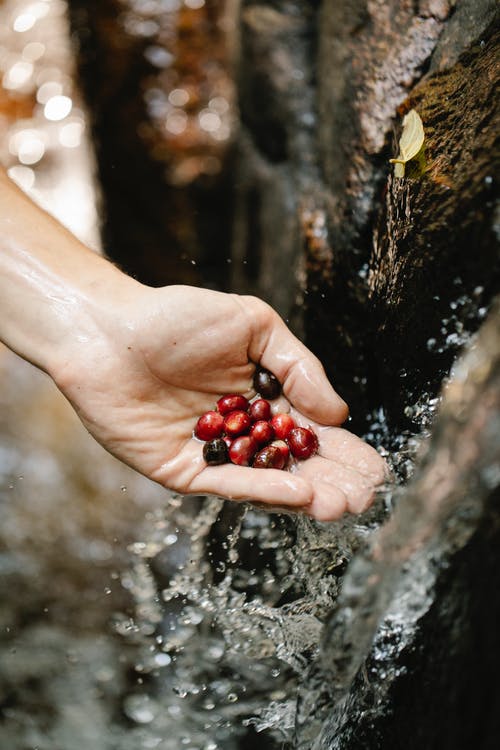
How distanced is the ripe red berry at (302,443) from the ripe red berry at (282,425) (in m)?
0.05

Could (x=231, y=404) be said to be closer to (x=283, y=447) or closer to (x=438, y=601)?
(x=283, y=447)

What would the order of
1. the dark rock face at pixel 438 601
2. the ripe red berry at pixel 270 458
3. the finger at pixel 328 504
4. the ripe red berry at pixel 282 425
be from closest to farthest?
A: the dark rock face at pixel 438 601
the finger at pixel 328 504
the ripe red berry at pixel 270 458
the ripe red berry at pixel 282 425

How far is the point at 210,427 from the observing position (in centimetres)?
224

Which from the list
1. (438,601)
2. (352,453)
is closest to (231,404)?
(352,453)

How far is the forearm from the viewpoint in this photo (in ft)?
7.50

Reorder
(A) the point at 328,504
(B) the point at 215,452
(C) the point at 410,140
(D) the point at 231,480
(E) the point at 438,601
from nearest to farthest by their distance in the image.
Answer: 1. (E) the point at 438,601
2. (A) the point at 328,504
3. (D) the point at 231,480
4. (B) the point at 215,452
5. (C) the point at 410,140

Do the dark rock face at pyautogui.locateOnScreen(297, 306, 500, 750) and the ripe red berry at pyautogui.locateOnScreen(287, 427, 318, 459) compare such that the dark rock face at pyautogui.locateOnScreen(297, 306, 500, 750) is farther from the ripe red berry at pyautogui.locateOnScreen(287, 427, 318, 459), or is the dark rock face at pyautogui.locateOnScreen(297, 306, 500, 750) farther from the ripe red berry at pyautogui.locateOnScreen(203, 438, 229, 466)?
the ripe red berry at pyautogui.locateOnScreen(203, 438, 229, 466)

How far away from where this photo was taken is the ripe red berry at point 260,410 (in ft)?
7.45

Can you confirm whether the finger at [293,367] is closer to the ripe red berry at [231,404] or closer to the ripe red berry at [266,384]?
the ripe red berry at [266,384]

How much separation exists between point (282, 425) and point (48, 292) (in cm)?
102

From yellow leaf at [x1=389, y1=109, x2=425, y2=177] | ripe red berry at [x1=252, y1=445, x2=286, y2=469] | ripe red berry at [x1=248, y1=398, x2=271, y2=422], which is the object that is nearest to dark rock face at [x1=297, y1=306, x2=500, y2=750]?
ripe red berry at [x1=252, y1=445, x2=286, y2=469]

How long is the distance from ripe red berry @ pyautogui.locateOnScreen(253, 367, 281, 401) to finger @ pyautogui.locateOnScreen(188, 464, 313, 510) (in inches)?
12.6

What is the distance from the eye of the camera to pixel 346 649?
1.78m

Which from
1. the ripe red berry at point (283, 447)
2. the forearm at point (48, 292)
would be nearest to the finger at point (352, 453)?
the ripe red berry at point (283, 447)
